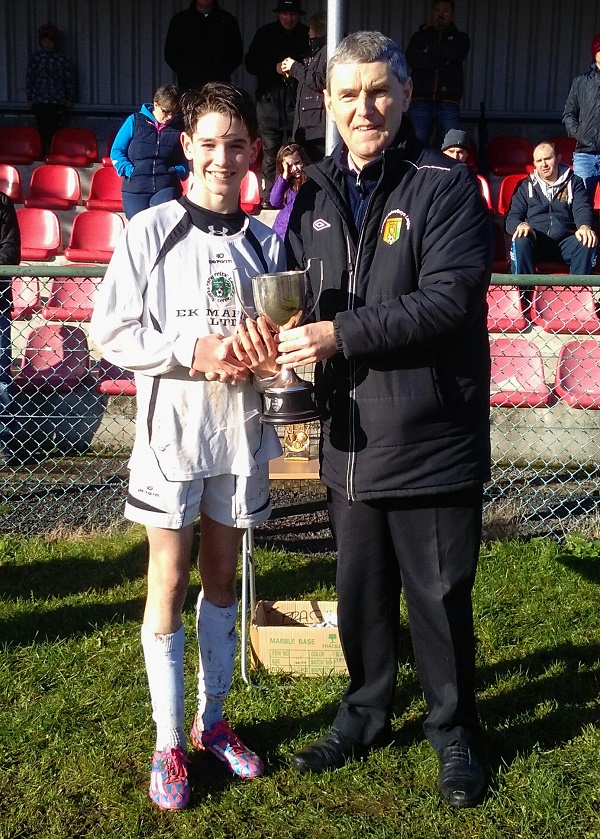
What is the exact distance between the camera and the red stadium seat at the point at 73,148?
34.7 feet

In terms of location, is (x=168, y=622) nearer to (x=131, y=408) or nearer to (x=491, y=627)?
(x=491, y=627)

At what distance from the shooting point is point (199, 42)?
30.3 ft

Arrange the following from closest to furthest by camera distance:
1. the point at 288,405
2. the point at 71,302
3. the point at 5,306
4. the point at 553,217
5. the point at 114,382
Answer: the point at 288,405
the point at 5,306
the point at 114,382
the point at 71,302
the point at 553,217

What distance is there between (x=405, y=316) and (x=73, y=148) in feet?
30.2

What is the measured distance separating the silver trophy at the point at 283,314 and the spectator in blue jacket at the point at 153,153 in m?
5.44

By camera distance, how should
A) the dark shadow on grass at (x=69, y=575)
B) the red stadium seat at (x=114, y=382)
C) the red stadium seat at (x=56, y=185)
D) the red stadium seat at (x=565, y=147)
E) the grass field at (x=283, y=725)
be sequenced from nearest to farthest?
the grass field at (x=283, y=725) → the dark shadow on grass at (x=69, y=575) → the red stadium seat at (x=114, y=382) → the red stadium seat at (x=56, y=185) → the red stadium seat at (x=565, y=147)

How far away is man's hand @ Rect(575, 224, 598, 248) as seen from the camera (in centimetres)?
719

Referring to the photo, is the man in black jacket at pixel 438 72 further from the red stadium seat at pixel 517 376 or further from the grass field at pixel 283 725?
the grass field at pixel 283 725

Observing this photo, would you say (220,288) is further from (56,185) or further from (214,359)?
(56,185)

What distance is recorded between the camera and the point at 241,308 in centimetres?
251

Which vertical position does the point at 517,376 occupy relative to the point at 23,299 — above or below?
below

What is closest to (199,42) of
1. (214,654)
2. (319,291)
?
(319,291)

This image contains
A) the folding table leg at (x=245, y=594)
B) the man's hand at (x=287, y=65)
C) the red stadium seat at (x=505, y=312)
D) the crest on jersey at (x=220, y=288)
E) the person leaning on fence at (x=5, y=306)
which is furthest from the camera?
the man's hand at (x=287, y=65)

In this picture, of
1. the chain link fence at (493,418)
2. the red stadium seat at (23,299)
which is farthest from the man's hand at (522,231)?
the red stadium seat at (23,299)
